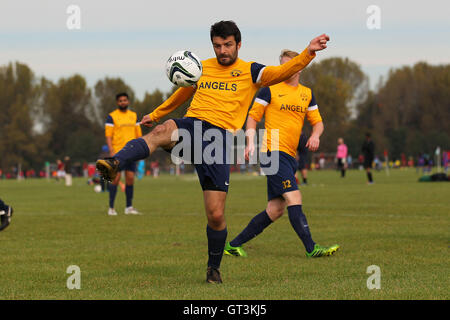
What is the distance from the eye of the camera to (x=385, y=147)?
84.9 meters

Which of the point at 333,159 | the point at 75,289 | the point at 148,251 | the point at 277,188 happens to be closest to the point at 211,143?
the point at 75,289

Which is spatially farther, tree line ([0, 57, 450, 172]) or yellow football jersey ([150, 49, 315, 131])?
tree line ([0, 57, 450, 172])

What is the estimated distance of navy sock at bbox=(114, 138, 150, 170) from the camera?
5457 millimetres

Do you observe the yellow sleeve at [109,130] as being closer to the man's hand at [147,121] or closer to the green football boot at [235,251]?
the green football boot at [235,251]

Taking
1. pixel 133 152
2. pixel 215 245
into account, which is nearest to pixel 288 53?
pixel 215 245

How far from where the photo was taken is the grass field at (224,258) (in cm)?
566

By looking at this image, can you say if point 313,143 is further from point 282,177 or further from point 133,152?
point 133,152

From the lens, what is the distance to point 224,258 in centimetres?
802

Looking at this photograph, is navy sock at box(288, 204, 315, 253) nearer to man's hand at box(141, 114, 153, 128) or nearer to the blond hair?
the blond hair

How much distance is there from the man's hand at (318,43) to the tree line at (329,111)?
78767mm

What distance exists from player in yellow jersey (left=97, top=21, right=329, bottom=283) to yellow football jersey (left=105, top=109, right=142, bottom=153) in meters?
8.56

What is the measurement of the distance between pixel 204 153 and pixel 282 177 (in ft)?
8.17

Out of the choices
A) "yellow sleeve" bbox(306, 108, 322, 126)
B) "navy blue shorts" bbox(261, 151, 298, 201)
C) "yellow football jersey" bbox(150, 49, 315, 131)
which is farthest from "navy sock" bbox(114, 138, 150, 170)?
"yellow sleeve" bbox(306, 108, 322, 126)

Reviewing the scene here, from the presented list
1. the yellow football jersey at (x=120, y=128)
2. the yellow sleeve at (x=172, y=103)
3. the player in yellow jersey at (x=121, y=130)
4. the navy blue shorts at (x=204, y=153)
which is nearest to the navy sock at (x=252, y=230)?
the yellow sleeve at (x=172, y=103)
